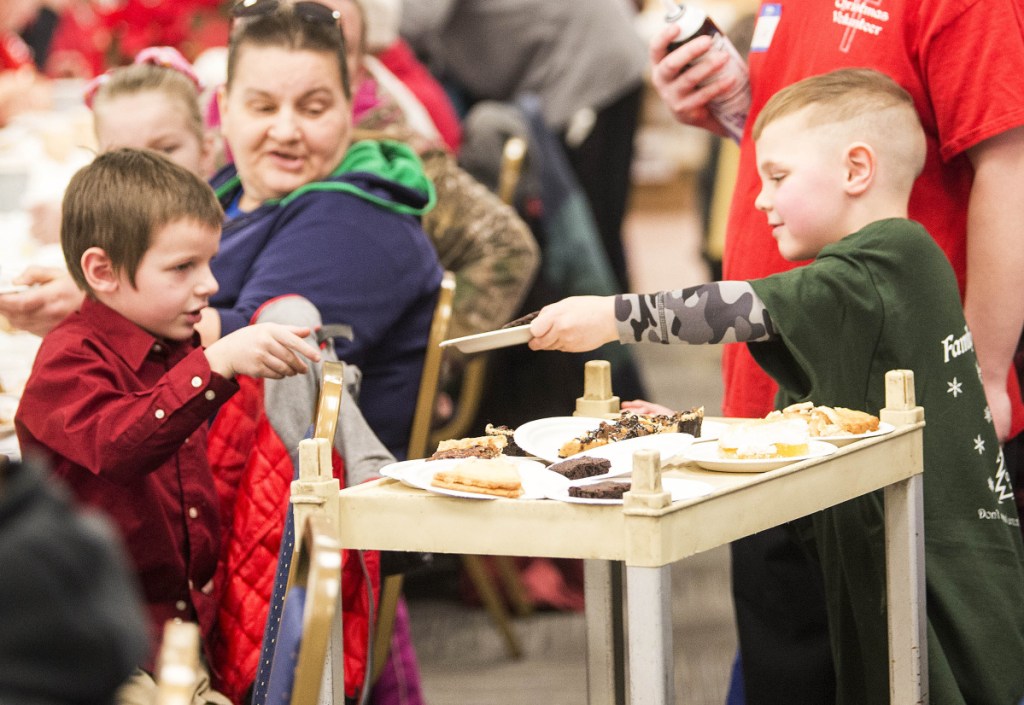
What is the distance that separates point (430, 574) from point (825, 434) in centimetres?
238

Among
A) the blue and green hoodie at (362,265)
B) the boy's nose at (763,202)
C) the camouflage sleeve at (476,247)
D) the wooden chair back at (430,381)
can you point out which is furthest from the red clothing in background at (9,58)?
the boy's nose at (763,202)

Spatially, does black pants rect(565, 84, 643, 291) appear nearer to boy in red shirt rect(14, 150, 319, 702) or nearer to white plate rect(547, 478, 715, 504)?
boy in red shirt rect(14, 150, 319, 702)

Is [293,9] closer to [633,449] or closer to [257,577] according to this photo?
[257,577]

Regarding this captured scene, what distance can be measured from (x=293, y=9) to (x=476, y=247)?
2.29ft

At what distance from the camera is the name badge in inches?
79.5

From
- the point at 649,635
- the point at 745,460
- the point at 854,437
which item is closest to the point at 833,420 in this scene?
the point at 854,437

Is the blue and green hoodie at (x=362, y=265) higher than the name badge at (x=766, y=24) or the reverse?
the reverse

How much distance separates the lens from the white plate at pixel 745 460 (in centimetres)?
142

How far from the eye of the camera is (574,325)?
1.59 metres

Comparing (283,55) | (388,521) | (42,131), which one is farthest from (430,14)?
(388,521)

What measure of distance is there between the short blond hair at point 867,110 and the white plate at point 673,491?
0.60 metres

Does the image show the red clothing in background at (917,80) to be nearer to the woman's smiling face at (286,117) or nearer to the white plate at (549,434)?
the white plate at (549,434)

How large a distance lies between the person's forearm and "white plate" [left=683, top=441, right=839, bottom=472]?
0.52 meters

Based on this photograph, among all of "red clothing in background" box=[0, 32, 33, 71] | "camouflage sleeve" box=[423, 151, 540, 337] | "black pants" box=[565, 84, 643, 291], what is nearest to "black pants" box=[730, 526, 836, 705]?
"camouflage sleeve" box=[423, 151, 540, 337]
